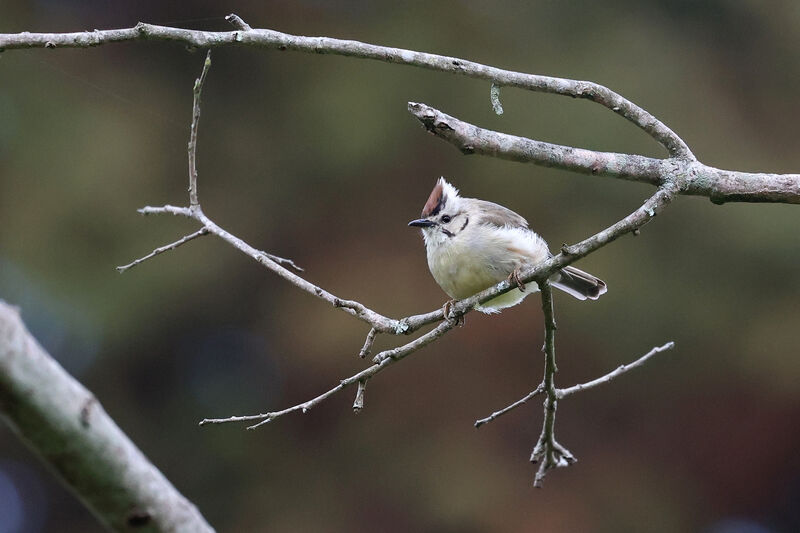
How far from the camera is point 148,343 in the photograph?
26.0 feet

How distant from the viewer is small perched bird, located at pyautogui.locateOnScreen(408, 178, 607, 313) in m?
3.52

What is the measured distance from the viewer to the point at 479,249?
3.55 m

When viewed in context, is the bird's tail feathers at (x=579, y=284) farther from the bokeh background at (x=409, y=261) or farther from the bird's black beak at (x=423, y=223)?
the bokeh background at (x=409, y=261)

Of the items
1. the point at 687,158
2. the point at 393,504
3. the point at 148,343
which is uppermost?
the point at 687,158

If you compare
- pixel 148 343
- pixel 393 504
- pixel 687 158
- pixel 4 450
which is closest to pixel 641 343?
pixel 393 504

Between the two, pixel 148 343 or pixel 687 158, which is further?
pixel 148 343

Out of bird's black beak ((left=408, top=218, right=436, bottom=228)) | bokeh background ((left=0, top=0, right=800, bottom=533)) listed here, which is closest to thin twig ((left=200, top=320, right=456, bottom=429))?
bird's black beak ((left=408, top=218, right=436, bottom=228))

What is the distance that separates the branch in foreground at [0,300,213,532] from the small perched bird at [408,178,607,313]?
7.11 feet

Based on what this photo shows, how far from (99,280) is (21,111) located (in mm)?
1624

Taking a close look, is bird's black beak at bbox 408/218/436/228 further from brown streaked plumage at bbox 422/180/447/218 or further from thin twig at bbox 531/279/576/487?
thin twig at bbox 531/279/576/487

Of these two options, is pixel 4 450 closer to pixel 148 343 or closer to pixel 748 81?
pixel 148 343

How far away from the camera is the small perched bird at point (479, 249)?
352 centimetres


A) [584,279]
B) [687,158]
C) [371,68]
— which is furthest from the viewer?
[371,68]

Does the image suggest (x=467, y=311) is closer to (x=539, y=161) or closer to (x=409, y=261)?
(x=539, y=161)
